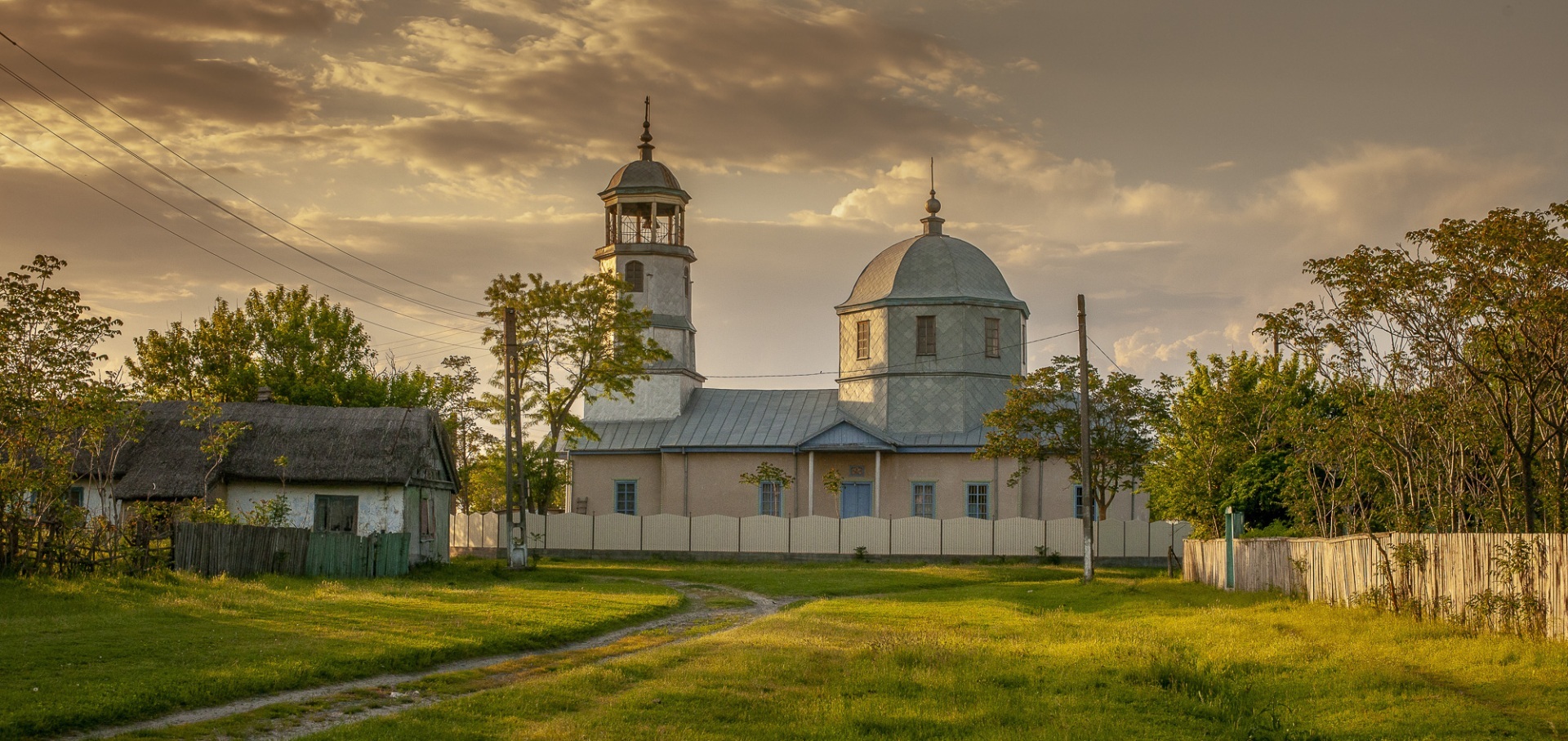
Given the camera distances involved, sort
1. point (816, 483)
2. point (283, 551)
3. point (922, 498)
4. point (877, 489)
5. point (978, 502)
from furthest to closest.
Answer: point (816, 483)
point (922, 498)
point (978, 502)
point (877, 489)
point (283, 551)

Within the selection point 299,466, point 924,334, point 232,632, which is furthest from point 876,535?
point 232,632

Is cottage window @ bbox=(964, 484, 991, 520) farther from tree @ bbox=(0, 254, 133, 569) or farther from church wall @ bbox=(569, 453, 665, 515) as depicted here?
tree @ bbox=(0, 254, 133, 569)

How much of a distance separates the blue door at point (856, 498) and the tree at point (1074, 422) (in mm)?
6725

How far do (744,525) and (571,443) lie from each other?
786cm

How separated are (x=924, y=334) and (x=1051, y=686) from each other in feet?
122

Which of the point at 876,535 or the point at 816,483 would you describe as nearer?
the point at 876,535

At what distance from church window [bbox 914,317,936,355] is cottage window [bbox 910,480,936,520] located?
515 centimetres

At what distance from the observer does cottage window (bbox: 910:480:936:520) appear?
161ft

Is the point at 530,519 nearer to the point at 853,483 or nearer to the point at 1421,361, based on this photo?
the point at 853,483

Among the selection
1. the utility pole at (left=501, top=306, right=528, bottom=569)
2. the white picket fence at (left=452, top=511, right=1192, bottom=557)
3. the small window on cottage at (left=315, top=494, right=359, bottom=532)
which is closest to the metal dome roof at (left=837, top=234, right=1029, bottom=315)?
the white picket fence at (left=452, top=511, right=1192, bottom=557)

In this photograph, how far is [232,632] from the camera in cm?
1848

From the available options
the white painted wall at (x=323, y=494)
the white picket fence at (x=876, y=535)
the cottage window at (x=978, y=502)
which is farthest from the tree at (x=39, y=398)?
the cottage window at (x=978, y=502)

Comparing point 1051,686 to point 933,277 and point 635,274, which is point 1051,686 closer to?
point 933,277

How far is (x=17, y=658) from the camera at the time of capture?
1509 cm
